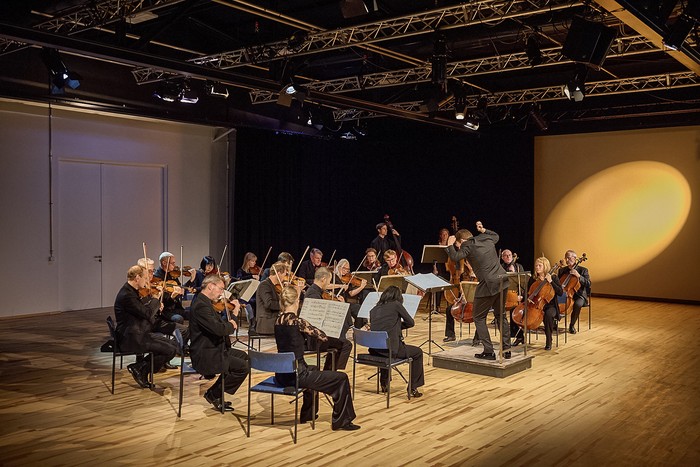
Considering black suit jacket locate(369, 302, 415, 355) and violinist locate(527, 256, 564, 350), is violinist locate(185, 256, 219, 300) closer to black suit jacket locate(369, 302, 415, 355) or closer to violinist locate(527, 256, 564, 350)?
black suit jacket locate(369, 302, 415, 355)

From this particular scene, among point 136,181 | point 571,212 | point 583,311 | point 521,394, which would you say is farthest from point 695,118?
point 136,181

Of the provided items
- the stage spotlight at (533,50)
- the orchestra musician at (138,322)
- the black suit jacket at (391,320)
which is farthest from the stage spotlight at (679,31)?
the orchestra musician at (138,322)

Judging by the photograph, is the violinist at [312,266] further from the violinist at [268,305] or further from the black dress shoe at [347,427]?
the black dress shoe at [347,427]

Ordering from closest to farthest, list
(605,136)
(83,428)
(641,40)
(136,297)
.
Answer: (83,428) → (136,297) → (641,40) → (605,136)

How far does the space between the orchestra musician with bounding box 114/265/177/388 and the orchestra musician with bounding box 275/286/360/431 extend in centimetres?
180

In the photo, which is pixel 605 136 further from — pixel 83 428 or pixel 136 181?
pixel 83 428

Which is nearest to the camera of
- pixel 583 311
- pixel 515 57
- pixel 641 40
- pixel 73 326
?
pixel 641 40

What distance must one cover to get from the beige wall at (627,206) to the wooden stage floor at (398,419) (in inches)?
202

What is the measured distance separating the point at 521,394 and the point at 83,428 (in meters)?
4.09

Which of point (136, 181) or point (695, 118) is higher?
point (695, 118)

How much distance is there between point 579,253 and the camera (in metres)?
14.7

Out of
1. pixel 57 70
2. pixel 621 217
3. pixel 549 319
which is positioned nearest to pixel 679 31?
pixel 549 319

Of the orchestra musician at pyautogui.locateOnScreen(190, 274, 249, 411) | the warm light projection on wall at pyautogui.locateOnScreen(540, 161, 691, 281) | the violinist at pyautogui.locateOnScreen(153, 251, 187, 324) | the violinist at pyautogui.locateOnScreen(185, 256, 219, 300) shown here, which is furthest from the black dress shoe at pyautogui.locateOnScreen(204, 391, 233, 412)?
the warm light projection on wall at pyautogui.locateOnScreen(540, 161, 691, 281)

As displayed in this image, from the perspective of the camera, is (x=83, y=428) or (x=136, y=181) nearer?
(x=83, y=428)
